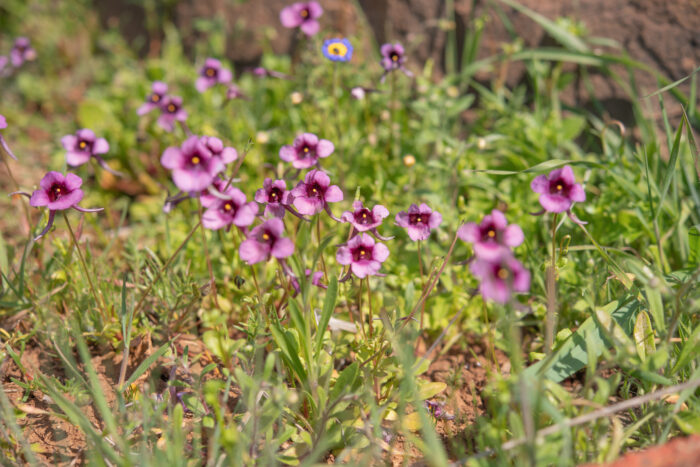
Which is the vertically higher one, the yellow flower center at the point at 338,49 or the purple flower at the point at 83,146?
the yellow flower center at the point at 338,49

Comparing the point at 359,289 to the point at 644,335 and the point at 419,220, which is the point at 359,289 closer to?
the point at 419,220

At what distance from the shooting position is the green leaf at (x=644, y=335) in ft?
7.54

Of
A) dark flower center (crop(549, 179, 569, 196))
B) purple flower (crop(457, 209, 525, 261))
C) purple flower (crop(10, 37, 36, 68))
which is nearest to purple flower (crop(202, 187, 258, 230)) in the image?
purple flower (crop(457, 209, 525, 261))

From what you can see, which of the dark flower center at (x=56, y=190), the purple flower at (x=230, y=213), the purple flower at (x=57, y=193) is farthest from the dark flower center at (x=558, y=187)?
the dark flower center at (x=56, y=190)

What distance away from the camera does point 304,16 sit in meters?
3.59

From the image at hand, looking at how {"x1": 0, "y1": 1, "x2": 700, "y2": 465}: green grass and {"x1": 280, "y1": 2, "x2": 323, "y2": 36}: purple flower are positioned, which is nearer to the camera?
{"x1": 0, "y1": 1, "x2": 700, "y2": 465}: green grass

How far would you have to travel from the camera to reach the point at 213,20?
5.06 metres

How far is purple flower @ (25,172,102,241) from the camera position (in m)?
2.27

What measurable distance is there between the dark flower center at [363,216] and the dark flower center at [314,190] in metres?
0.18

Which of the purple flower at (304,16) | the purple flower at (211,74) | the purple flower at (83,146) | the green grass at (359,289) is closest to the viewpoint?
the green grass at (359,289)

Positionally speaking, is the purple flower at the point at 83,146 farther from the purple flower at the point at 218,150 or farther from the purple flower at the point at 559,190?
the purple flower at the point at 559,190

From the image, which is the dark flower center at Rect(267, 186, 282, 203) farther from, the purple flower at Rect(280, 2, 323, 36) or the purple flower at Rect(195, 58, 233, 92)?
the purple flower at Rect(195, 58, 233, 92)

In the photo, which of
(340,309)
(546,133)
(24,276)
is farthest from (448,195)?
(24,276)

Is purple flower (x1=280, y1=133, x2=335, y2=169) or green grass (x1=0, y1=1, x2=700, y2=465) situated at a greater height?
purple flower (x1=280, y1=133, x2=335, y2=169)
